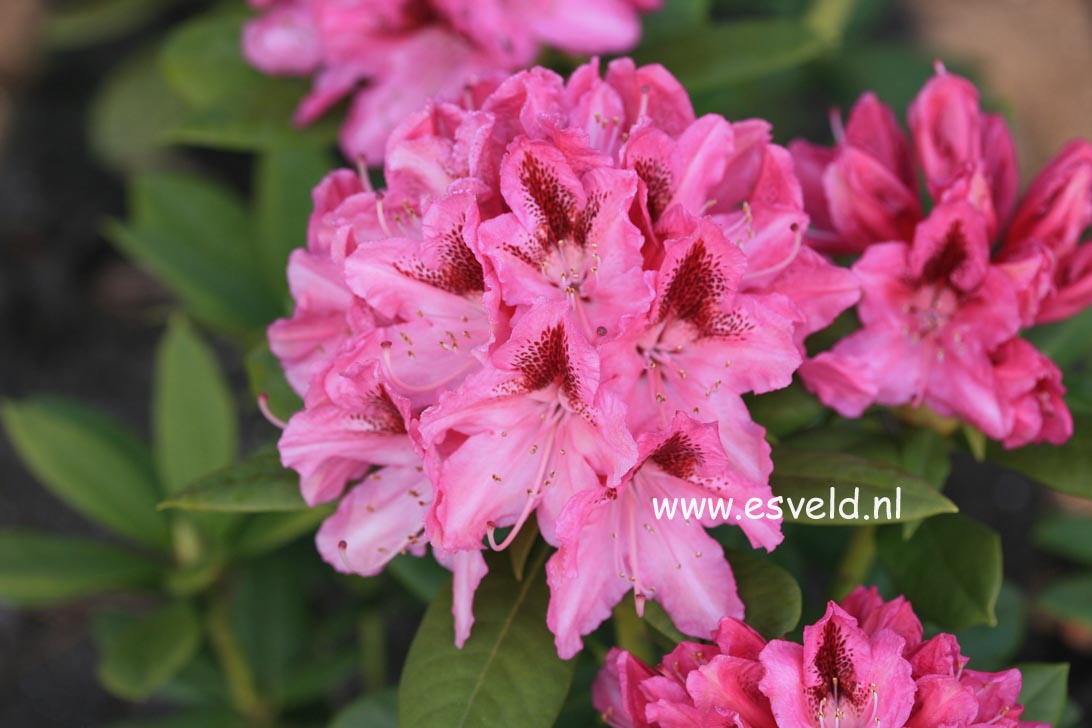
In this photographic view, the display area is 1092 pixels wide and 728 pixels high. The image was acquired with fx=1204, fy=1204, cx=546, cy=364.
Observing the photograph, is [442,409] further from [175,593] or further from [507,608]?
[175,593]

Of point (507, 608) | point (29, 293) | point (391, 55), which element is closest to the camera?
point (507, 608)

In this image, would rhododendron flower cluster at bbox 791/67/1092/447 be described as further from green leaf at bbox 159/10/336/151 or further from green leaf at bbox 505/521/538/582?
green leaf at bbox 159/10/336/151

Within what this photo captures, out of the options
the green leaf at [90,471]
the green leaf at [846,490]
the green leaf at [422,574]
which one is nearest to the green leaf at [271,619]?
the green leaf at [90,471]

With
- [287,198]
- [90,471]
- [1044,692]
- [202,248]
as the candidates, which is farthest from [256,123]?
[1044,692]

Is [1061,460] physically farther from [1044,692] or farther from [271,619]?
[271,619]

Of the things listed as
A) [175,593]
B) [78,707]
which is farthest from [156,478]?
[78,707]
